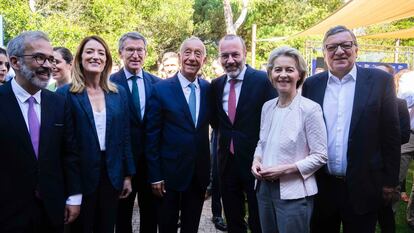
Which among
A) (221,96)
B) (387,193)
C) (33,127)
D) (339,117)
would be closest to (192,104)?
(221,96)

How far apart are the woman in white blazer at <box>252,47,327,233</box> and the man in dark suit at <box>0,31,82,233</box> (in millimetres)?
1389

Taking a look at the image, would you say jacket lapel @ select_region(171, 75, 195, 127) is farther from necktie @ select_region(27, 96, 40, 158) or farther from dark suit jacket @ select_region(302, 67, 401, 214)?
dark suit jacket @ select_region(302, 67, 401, 214)

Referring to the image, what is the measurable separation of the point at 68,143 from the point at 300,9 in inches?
974

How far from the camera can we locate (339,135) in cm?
273

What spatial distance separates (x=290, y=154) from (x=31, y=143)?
167 cm

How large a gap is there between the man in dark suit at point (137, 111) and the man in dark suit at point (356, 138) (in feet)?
5.42

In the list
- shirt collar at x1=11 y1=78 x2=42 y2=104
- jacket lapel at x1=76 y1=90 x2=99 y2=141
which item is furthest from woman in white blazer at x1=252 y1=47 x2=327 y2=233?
shirt collar at x1=11 y1=78 x2=42 y2=104

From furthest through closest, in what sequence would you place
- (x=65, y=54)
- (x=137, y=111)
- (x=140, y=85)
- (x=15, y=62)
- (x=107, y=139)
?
(x=65, y=54)
(x=140, y=85)
(x=137, y=111)
(x=107, y=139)
(x=15, y=62)

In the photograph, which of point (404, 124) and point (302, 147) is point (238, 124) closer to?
point (302, 147)

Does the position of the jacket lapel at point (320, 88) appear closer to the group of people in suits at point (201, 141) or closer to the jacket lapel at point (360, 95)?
the group of people in suits at point (201, 141)

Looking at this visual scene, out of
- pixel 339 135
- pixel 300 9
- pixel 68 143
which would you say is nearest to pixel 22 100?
pixel 68 143

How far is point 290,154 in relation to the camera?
2602 mm

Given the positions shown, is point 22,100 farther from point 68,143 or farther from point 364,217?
point 364,217

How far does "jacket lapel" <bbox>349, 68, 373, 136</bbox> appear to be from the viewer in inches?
105
